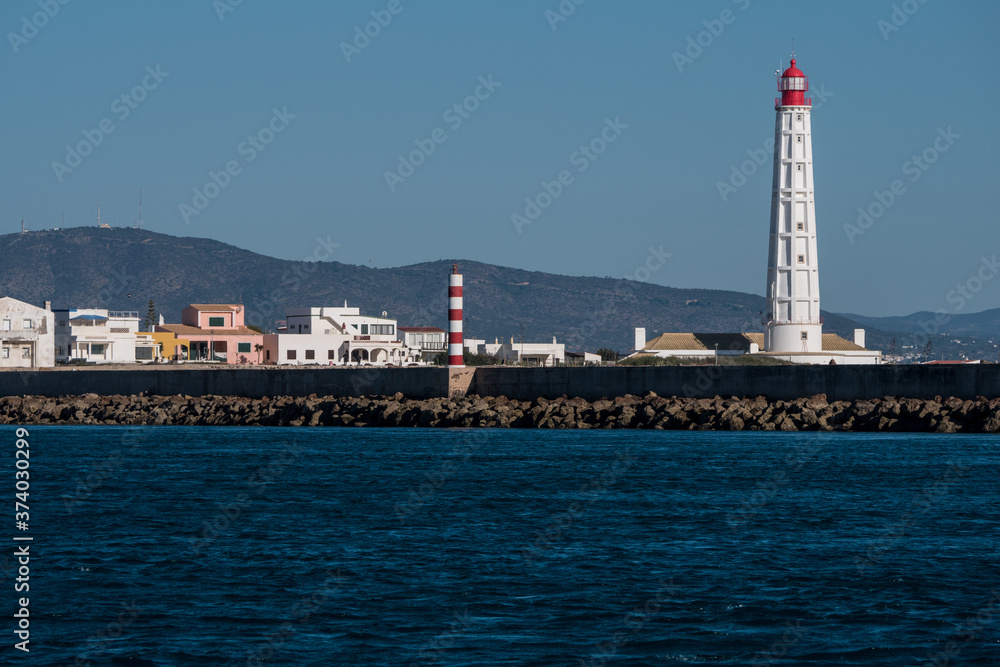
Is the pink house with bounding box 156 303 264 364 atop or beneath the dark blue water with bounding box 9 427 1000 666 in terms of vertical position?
atop

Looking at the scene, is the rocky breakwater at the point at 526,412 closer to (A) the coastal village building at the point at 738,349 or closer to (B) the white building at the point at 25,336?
(B) the white building at the point at 25,336

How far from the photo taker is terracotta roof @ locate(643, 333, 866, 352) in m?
68.5

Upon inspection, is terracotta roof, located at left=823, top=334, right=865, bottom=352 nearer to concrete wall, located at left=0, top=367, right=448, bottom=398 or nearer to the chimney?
the chimney

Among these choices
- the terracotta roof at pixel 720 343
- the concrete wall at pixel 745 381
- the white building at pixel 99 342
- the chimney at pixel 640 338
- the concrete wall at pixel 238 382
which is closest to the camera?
the concrete wall at pixel 745 381

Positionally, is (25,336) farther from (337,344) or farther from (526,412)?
(526,412)

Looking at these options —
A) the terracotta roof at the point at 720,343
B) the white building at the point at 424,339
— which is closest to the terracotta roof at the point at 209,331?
the white building at the point at 424,339

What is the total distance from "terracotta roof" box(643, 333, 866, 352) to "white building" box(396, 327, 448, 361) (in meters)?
20.8

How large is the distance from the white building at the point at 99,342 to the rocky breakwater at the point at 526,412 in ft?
82.4

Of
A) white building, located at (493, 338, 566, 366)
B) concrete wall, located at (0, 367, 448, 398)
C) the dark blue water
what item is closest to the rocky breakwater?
concrete wall, located at (0, 367, 448, 398)

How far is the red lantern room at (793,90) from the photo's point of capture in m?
59.9

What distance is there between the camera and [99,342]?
80.2 meters

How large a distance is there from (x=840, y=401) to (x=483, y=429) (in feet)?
38.2

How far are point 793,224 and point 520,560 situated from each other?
4514 cm

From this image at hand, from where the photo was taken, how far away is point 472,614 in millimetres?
14781
